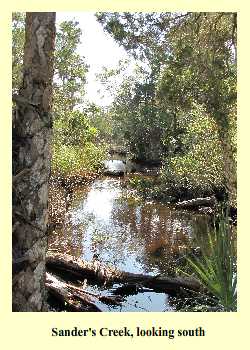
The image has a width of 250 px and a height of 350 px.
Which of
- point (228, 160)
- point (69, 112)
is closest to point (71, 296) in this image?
point (228, 160)

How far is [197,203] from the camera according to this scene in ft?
46.1

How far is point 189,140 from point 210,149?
233cm

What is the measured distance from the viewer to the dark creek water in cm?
854

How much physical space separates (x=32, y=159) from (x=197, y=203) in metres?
10.7

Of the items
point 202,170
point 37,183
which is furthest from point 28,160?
point 202,170

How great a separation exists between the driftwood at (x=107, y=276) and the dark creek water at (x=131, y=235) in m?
0.17

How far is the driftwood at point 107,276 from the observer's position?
23.6ft

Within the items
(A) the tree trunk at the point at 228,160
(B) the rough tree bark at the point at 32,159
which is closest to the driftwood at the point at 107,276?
(A) the tree trunk at the point at 228,160

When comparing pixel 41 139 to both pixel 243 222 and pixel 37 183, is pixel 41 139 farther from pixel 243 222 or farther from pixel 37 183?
pixel 243 222

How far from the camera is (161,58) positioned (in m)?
8.39

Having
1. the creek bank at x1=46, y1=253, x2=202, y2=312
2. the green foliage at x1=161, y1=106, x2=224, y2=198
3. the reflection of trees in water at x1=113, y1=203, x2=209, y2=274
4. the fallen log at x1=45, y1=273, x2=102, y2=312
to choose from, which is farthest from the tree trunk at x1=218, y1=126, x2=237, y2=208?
the fallen log at x1=45, y1=273, x2=102, y2=312

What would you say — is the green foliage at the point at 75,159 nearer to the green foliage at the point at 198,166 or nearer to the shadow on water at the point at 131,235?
the shadow on water at the point at 131,235

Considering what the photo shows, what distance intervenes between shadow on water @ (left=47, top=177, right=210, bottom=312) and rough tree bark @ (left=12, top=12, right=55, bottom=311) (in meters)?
3.08

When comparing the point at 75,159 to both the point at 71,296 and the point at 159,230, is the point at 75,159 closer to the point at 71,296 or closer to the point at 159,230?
the point at 159,230
